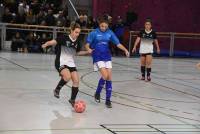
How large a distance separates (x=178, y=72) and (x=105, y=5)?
10.9 m

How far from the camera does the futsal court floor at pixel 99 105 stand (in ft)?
27.9

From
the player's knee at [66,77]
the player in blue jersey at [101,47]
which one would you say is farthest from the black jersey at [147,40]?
the player's knee at [66,77]

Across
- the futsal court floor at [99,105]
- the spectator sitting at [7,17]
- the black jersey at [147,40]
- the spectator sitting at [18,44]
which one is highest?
the spectator sitting at [7,17]

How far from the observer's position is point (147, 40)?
1612cm

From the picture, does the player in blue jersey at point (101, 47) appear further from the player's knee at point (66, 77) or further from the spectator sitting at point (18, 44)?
the spectator sitting at point (18, 44)

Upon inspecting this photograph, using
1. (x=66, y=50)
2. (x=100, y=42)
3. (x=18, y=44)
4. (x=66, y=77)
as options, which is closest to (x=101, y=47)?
(x=100, y=42)

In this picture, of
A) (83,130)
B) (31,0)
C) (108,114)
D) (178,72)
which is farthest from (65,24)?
(83,130)

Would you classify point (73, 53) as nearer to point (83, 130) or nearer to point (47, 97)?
point (47, 97)

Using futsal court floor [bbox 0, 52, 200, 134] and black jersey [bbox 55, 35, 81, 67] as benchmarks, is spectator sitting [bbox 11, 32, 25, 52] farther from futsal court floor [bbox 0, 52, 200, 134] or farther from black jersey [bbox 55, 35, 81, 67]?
black jersey [bbox 55, 35, 81, 67]

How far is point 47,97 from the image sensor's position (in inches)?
454

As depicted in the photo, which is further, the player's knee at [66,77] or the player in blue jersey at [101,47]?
the player in blue jersey at [101,47]

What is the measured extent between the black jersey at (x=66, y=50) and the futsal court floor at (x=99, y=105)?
911 millimetres

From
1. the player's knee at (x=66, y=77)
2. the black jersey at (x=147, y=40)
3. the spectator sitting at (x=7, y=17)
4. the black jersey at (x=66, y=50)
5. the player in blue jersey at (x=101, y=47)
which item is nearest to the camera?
the player's knee at (x=66, y=77)

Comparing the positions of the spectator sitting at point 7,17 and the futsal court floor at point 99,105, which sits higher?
the spectator sitting at point 7,17
